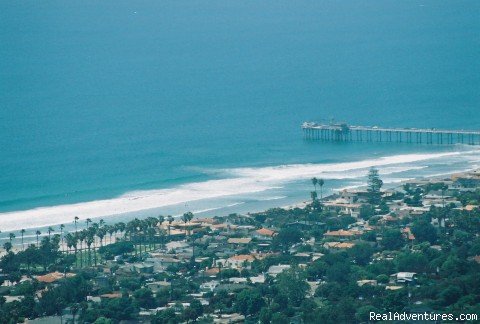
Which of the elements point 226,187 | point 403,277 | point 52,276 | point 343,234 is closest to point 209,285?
point 52,276

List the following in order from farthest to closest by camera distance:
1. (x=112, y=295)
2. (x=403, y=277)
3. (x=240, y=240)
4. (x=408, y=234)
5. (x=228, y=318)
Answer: (x=240, y=240) < (x=408, y=234) < (x=112, y=295) < (x=403, y=277) < (x=228, y=318)

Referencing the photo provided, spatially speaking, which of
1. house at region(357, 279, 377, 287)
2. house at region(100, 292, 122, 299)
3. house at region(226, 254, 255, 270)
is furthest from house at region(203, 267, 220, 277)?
house at region(357, 279, 377, 287)

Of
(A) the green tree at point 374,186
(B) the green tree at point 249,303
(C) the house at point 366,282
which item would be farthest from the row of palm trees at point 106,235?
(C) the house at point 366,282

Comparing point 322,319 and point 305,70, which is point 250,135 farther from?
point 322,319

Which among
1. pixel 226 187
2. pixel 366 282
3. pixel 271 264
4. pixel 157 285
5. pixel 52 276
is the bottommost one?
pixel 366 282

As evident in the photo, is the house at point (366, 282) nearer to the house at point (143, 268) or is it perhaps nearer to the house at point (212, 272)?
the house at point (212, 272)

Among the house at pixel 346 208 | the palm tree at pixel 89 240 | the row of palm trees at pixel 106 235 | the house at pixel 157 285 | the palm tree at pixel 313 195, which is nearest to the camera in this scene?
the house at pixel 157 285

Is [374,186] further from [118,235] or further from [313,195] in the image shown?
[118,235]

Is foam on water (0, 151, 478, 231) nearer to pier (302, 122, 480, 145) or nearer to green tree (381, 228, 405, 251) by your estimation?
pier (302, 122, 480, 145)
